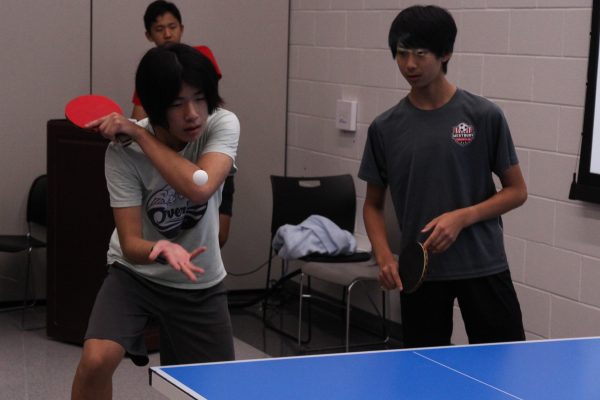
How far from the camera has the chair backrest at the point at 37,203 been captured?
5.45m

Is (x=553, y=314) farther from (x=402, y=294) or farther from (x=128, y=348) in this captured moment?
(x=128, y=348)

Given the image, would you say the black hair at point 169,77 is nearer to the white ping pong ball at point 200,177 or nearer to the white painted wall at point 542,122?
the white ping pong ball at point 200,177

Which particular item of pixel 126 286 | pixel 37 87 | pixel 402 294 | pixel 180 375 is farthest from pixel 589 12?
pixel 37 87

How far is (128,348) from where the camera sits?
2639 millimetres

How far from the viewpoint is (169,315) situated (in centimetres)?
274

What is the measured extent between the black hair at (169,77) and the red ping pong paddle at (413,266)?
2.30ft

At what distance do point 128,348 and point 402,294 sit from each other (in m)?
0.85

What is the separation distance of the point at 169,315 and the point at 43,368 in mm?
2044

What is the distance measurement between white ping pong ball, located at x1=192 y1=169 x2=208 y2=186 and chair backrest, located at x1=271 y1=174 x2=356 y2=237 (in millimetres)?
2639

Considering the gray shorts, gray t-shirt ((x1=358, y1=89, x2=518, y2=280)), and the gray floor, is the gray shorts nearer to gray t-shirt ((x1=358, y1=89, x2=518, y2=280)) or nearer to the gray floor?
gray t-shirt ((x1=358, y1=89, x2=518, y2=280))

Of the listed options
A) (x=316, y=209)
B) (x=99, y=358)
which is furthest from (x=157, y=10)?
→ (x=99, y=358)

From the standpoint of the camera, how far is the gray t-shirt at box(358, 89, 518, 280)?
2.91 meters

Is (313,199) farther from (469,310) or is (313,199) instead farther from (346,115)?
(469,310)

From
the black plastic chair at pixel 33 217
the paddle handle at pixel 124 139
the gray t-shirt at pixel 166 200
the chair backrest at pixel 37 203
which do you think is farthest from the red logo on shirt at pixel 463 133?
the chair backrest at pixel 37 203
